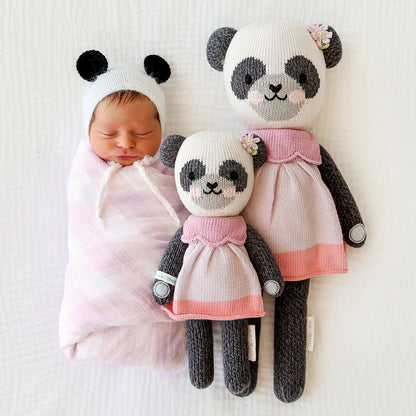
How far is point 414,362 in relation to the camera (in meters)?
1.03

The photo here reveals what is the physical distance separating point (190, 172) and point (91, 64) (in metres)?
0.32

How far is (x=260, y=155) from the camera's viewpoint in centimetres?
93

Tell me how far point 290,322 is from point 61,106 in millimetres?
679

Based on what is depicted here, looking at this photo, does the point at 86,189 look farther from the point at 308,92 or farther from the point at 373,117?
the point at 373,117

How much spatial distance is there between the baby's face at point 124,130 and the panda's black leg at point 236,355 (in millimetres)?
384

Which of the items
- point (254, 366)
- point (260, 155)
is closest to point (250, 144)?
point (260, 155)

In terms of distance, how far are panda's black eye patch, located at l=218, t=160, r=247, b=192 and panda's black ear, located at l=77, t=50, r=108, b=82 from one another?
34 centimetres

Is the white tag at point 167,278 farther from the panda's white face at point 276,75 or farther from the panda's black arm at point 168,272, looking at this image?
the panda's white face at point 276,75

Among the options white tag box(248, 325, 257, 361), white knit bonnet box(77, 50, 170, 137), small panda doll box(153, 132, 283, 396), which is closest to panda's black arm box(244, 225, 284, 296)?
small panda doll box(153, 132, 283, 396)

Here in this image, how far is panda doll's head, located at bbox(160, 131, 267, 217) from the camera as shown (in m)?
0.88

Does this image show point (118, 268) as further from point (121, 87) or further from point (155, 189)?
point (121, 87)

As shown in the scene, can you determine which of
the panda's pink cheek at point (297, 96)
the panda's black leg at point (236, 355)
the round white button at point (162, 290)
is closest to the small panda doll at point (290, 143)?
the panda's pink cheek at point (297, 96)

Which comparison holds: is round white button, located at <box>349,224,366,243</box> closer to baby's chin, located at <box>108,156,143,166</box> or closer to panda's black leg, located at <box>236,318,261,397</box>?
panda's black leg, located at <box>236,318,261,397</box>

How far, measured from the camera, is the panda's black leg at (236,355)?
95 cm
